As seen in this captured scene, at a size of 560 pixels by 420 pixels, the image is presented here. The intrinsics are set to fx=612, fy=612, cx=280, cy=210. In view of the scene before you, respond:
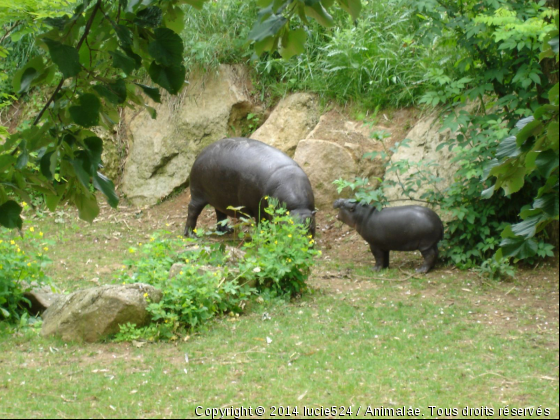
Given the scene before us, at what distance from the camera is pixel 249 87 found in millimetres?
10500

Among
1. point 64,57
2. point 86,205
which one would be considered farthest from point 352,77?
point 64,57

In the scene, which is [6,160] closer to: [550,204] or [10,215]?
[10,215]

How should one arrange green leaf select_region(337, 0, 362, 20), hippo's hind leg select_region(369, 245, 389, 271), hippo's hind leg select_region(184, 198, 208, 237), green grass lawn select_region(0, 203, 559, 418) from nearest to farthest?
green leaf select_region(337, 0, 362, 20) < green grass lawn select_region(0, 203, 559, 418) < hippo's hind leg select_region(369, 245, 389, 271) < hippo's hind leg select_region(184, 198, 208, 237)

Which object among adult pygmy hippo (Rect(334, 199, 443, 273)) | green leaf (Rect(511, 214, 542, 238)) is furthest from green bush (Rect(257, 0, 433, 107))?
green leaf (Rect(511, 214, 542, 238))

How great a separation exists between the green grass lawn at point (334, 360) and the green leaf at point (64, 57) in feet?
6.70

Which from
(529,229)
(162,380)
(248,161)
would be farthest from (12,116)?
(529,229)

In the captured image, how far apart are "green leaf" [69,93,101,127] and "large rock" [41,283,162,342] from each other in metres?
3.09

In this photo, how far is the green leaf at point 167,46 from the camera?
170 centimetres

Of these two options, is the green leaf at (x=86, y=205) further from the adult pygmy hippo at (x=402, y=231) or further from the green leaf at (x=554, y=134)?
the adult pygmy hippo at (x=402, y=231)

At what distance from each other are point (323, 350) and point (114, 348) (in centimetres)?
150

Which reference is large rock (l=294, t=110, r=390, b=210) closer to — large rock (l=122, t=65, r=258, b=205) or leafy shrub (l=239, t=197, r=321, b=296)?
large rock (l=122, t=65, r=258, b=205)

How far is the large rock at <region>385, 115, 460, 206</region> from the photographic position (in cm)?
727

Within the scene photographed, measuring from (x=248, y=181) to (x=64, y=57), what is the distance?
19.5ft

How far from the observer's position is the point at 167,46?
1709 mm
